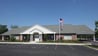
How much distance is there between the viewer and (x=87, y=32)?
5775cm

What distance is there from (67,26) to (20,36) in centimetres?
1413

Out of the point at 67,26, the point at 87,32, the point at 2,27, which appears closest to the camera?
the point at 87,32

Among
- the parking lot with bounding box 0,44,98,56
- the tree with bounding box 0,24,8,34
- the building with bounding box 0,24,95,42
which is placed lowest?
the parking lot with bounding box 0,44,98,56

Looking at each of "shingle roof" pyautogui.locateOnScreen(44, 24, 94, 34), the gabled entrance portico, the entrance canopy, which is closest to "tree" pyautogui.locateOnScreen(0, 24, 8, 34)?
"shingle roof" pyautogui.locateOnScreen(44, 24, 94, 34)

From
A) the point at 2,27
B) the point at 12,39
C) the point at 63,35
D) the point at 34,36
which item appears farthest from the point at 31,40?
the point at 2,27

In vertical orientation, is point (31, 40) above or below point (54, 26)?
below

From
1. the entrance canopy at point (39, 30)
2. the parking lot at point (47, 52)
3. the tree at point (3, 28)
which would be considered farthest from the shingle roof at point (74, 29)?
the parking lot at point (47, 52)

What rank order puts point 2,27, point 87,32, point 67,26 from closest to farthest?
1. point 87,32
2. point 67,26
3. point 2,27

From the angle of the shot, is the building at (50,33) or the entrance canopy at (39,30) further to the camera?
the entrance canopy at (39,30)

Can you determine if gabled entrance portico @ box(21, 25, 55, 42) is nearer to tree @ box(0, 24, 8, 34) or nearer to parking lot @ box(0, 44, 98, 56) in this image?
tree @ box(0, 24, 8, 34)

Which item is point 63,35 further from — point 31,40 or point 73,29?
point 31,40

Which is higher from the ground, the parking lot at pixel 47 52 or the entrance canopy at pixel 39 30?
the entrance canopy at pixel 39 30

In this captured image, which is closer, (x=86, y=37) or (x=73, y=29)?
(x=73, y=29)

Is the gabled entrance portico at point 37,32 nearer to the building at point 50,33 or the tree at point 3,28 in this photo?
the building at point 50,33
